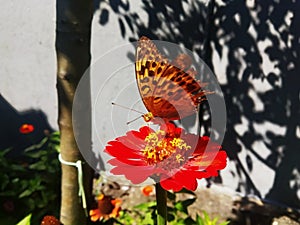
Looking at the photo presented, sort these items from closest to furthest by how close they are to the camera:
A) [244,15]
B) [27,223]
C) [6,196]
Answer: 1. [27,223]
2. [244,15]
3. [6,196]

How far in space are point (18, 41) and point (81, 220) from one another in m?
1.23

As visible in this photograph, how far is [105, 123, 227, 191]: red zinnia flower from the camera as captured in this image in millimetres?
1042

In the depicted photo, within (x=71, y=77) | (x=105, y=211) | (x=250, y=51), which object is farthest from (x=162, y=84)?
(x=250, y=51)

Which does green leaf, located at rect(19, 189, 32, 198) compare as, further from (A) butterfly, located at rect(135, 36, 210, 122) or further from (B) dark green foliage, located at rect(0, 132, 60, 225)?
(A) butterfly, located at rect(135, 36, 210, 122)

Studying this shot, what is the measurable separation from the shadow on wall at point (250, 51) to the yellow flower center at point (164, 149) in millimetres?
1618

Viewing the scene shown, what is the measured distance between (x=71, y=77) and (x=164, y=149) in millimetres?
891

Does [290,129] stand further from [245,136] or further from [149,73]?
[149,73]

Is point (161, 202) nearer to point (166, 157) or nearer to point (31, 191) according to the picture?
point (166, 157)

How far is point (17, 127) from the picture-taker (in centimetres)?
324

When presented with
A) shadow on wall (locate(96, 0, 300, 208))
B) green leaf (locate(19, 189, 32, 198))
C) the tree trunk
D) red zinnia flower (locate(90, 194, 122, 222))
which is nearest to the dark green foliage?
green leaf (locate(19, 189, 32, 198))

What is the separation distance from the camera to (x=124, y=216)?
2705 millimetres

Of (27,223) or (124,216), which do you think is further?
(124,216)

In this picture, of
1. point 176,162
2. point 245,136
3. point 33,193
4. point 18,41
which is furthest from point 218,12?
point 176,162

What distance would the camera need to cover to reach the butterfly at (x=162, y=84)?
1.18 metres
